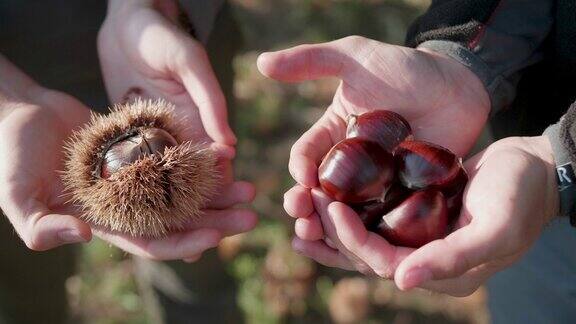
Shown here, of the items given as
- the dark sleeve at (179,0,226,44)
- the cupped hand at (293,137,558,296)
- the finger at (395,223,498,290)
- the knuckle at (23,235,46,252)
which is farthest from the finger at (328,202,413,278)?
the dark sleeve at (179,0,226,44)

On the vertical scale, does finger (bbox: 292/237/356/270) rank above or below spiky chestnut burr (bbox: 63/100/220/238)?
below

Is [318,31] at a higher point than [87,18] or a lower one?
lower

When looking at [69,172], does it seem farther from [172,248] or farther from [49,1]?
[49,1]

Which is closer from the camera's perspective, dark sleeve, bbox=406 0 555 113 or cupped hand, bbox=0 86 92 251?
cupped hand, bbox=0 86 92 251

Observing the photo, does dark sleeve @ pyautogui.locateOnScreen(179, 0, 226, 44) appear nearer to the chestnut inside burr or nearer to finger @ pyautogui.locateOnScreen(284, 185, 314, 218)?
the chestnut inside burr

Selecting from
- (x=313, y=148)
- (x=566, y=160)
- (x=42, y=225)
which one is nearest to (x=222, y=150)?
(x=313, y=148)

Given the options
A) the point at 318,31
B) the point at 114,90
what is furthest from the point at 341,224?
the point at 318,31
